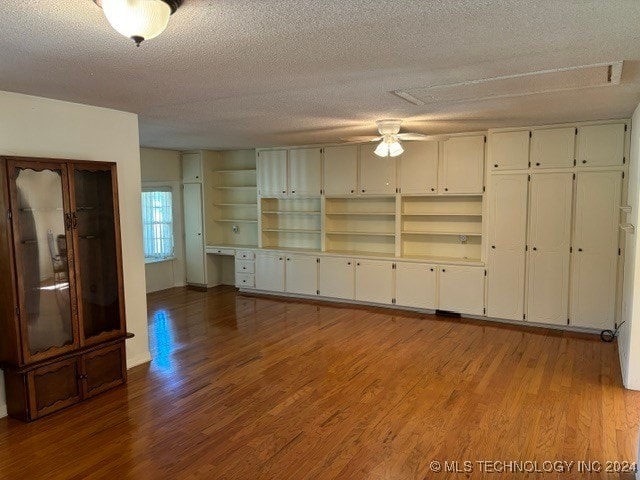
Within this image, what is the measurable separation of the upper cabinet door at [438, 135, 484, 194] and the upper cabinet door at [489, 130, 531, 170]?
189mm

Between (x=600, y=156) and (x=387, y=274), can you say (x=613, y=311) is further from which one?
(x=387, y=274)

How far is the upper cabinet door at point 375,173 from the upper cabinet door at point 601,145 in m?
2.29

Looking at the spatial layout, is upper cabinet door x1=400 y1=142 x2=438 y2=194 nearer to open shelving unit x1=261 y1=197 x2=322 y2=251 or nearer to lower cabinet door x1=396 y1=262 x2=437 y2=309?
lower cabinet door x1=396 y1=262 x2=437 y2=309

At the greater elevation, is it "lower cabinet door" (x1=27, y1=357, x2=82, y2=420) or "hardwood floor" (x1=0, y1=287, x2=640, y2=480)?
"lower cabinet door" (x1=27, y1=357, x2=82, y2=420)

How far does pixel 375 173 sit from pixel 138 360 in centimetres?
394

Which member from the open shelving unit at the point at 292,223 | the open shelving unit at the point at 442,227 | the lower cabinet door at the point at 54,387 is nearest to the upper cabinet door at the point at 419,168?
the open shelving unit at the point at 442,227

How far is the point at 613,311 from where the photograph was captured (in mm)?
5047

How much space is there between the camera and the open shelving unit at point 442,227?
6.19 meters

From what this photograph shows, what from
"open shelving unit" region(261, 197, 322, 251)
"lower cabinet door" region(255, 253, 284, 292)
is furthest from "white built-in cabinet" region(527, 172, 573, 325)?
"lower cabinet door" region(255, 253, 284, 292)

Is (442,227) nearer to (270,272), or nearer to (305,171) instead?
(305,171)

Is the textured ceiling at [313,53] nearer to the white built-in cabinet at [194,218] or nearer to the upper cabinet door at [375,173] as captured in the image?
the upper cabinet door at [375,173]

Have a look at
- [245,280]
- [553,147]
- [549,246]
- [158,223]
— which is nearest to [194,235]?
[158,223]

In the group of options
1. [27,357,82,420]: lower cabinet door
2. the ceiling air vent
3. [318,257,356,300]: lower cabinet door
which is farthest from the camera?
[318,257,356,300]: lower cabinet door

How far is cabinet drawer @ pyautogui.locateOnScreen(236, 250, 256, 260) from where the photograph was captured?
24.6 feet
